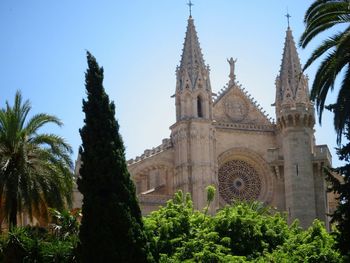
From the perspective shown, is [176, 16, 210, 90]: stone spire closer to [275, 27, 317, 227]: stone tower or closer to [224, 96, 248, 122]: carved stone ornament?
[224, 96, 248, 122]: carved stone ornament

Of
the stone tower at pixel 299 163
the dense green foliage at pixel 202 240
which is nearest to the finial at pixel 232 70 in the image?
the stone tower at pixel 299 163

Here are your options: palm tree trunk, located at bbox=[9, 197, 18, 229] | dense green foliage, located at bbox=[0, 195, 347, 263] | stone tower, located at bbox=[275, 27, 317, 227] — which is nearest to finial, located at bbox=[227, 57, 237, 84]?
stone tower, located at bbox=[275, 27, 317, 227]

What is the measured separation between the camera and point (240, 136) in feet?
168

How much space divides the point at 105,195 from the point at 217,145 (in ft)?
98.7

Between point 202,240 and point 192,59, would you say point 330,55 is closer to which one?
point 202,240

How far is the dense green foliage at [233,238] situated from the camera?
2425 cm

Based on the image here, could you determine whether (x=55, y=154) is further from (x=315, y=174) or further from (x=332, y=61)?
(x=315, y=174)

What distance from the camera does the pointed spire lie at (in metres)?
49.3

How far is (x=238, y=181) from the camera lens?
1969 inches

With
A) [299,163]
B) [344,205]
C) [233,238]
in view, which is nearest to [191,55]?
[299,163]

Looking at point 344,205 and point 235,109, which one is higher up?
point 235,109

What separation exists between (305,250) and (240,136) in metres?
26.6

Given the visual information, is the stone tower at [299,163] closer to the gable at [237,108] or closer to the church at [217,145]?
the church at [217,145]

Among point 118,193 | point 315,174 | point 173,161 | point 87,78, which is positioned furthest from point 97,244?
point 173,161
